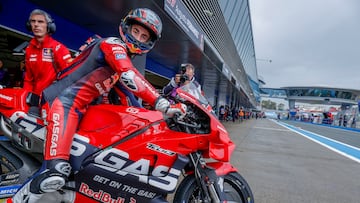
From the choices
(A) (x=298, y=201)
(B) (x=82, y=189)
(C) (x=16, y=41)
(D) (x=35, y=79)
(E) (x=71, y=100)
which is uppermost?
(C) (x=16, y=41)

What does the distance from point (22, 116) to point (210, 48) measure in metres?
7.36

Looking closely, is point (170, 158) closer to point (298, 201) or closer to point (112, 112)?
point (112, 112)

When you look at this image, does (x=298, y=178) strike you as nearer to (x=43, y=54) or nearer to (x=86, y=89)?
(x=86, y=89)

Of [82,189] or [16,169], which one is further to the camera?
[16,169]

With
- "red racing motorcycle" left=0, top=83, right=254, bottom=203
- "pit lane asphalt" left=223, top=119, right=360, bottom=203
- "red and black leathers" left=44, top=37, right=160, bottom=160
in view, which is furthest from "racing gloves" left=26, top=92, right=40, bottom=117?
"pit lane asphalt" left=223, top=119, right=360, bottom=203

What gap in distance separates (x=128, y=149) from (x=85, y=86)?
0.59 m

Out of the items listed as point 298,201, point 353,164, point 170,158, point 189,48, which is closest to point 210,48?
point 189,48

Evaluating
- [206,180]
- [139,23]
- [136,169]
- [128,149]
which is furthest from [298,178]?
[139,23]

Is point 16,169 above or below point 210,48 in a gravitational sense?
below

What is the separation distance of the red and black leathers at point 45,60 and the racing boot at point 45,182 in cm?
A: 158

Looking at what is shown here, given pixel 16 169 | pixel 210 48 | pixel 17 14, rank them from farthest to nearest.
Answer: pixel 210 48, pixel 17 14, pixel 16 169

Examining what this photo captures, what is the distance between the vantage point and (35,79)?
3227mm

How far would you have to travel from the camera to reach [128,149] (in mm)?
1916

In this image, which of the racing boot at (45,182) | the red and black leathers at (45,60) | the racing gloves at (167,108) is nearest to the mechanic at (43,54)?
the red and black leathers at (45,60)
